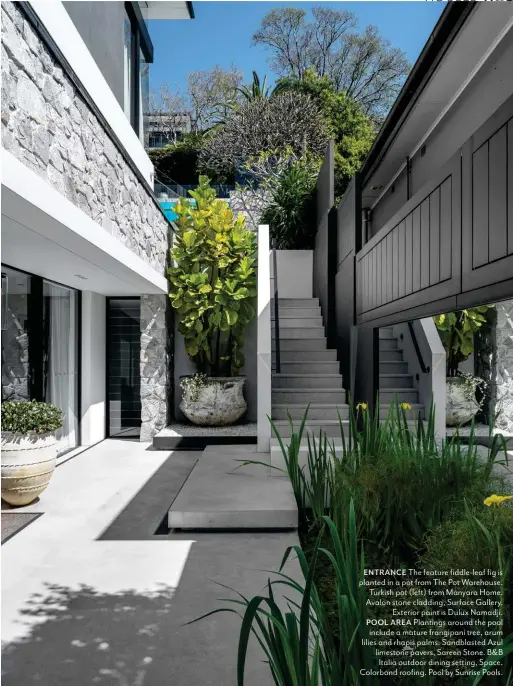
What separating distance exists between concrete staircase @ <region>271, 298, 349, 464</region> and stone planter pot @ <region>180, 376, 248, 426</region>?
0.85 metres

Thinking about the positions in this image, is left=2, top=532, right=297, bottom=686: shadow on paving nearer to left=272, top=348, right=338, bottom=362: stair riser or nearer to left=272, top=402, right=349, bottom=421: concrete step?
left=272, top=402, right=349, bottom=421: concrete step

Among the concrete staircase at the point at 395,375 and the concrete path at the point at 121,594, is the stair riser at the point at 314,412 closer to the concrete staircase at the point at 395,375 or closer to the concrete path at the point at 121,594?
the concrete staircase at the point at 395,375

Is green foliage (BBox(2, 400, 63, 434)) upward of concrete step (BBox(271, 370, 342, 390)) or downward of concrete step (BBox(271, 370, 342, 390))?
downward

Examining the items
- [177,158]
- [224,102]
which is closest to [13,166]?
[177,158]

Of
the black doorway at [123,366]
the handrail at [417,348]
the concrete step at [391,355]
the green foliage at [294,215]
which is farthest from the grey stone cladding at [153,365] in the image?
the handrail at [417,348]

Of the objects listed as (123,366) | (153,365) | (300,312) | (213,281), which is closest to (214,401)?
(153,365)

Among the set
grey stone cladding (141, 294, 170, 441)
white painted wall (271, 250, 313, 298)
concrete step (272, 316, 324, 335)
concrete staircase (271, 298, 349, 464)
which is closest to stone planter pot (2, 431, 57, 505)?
concrete staircase (271, 298, 349, 464)

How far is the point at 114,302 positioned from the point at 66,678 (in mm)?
6189

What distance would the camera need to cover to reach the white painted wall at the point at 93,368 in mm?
7086

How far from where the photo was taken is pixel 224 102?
66.9 feet

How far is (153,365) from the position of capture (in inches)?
286

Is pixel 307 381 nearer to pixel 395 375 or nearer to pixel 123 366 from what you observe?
pixel 395 375

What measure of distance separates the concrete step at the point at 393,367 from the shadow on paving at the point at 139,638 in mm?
2940

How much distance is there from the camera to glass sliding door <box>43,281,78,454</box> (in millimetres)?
6004
